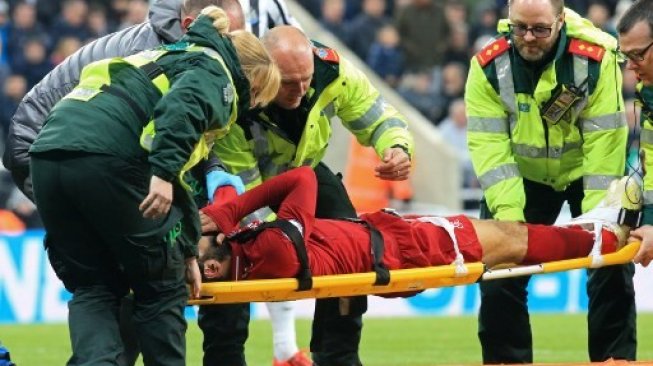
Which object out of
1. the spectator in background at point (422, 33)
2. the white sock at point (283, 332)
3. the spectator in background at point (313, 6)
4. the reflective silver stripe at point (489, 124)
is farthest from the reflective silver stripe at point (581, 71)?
the spectator in background at point (313, 6)

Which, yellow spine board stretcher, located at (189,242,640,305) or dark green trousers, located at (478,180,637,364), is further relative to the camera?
dark green trousers, located at (478,180,637,364)

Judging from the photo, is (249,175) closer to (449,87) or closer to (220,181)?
(220,181)

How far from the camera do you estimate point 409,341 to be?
10.4 m

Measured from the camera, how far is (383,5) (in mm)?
17000

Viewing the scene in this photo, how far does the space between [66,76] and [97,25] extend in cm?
919

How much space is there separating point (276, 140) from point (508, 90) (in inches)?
46.7

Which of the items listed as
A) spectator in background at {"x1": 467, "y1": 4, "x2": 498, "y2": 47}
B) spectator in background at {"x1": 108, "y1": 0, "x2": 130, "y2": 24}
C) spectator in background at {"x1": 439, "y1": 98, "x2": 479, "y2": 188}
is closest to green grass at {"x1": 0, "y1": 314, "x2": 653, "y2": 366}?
spectator in background at {"x1": 439, "y1": 98, "x2": 479, "y2": 188}

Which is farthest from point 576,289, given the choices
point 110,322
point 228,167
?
point 110,322

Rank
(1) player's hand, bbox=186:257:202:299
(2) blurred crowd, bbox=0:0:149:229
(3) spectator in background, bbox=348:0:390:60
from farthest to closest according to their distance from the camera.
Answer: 1. (3) spectator in background, bbox=348:0:390:60
2. (2) blurred crowd, bbox=0:0:149:229
3. (1) player's hand, bbox=186:257:202:299

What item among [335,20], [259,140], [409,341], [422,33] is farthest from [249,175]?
[422,33]

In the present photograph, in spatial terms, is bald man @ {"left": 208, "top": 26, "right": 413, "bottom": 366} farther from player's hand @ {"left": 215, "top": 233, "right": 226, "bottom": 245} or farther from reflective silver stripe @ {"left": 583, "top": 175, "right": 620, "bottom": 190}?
reflective silver stripe @ {"left": 583, "top": 175, "right": 620, "bottom": 190}

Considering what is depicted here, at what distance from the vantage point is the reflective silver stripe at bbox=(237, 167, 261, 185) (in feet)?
23.3

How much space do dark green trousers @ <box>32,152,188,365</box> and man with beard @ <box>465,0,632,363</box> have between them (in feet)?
7.06

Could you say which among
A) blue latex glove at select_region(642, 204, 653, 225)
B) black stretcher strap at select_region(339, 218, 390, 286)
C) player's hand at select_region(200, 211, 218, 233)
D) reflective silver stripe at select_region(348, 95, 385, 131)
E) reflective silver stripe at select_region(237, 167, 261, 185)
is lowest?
black stretcher strap at select_region(339, 218, 390, 286)
